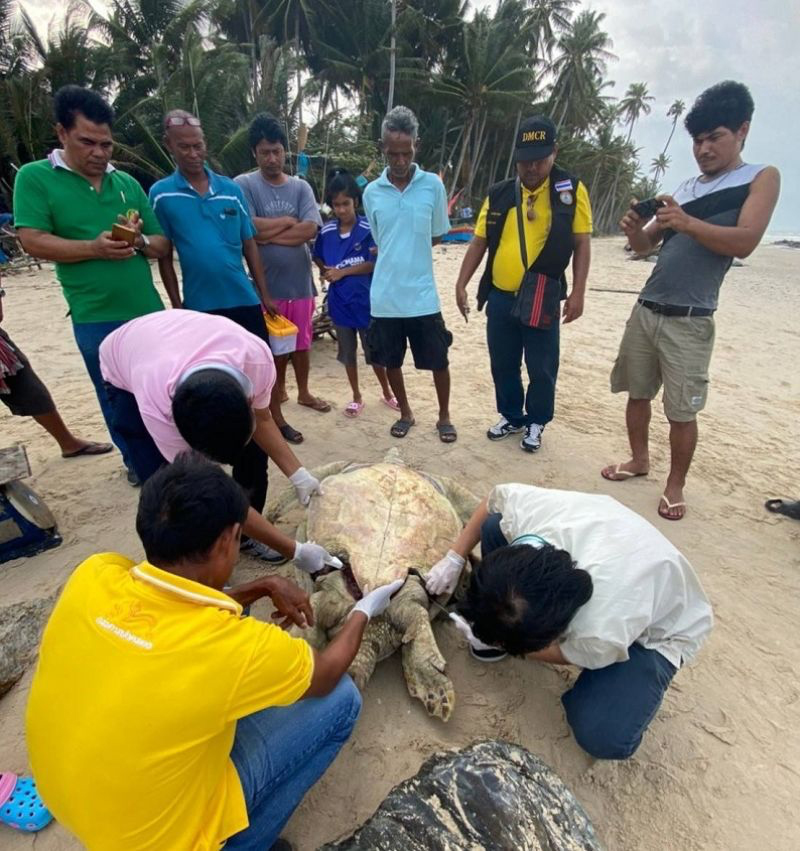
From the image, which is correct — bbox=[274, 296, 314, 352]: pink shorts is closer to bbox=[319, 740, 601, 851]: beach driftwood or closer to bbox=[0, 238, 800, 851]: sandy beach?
bbox=[0, 238, 800, 851]: sandy beach

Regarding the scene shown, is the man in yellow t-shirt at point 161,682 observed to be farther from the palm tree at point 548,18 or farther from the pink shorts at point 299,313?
the palm tree at point 548,18

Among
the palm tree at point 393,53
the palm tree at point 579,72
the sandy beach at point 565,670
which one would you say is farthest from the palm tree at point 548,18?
the sandy beach at point 565,670

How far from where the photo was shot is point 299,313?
3.61 m

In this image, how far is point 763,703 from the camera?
5.86 ft

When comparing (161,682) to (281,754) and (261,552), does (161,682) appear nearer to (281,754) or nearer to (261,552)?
(281,754)

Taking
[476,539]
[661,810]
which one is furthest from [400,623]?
[661,810]

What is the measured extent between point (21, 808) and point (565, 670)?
180 centimetres

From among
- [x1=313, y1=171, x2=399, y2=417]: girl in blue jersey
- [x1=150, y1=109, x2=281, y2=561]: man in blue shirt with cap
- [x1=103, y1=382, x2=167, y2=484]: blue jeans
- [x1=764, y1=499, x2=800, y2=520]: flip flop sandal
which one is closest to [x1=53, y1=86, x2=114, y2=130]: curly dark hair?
[x1=150, y1=109, x2=281, y2=561]: man in blue shirt with cap

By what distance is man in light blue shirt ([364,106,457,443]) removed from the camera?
3070mm

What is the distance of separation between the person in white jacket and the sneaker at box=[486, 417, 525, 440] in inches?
70.3

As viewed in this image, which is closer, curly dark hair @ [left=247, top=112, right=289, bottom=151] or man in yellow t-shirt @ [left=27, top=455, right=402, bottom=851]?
man in yellow t-shirt @ [left=27, top=455, right=402, bottom=851]

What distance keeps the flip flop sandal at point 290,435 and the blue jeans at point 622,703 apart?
7.72 feet

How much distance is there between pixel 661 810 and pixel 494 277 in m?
2.69

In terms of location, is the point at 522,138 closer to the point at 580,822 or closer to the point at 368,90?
the point at 580,822
